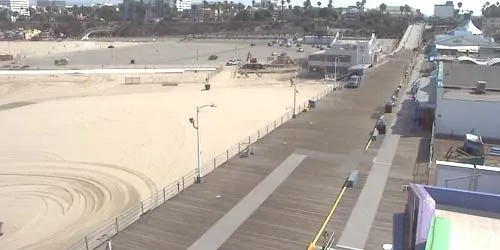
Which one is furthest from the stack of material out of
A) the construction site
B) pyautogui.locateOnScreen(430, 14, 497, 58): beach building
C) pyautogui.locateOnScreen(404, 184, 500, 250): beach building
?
pyautogui.locateOnScreen(430, 14, 497, 58): beach building

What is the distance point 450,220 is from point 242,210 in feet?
30.6

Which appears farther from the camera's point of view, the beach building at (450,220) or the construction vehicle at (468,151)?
the construction vehicle at (468,151)

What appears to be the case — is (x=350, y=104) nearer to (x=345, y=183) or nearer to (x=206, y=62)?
(x=345, y=183)

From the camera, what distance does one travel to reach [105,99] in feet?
188

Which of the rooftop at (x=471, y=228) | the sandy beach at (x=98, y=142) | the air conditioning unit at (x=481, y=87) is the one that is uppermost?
the air conditioning unit at (x=481, y=87)

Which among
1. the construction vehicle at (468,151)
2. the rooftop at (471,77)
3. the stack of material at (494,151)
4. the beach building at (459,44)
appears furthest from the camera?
the beach building at (459,44)

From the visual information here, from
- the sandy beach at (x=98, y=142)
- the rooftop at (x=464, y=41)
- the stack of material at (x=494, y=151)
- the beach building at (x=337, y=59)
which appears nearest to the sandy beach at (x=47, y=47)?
the sandy beach at (x=98, y=142)

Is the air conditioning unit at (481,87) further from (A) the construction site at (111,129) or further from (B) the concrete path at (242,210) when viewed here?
(B) the concrete path at (242,210)

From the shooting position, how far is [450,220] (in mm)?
12719

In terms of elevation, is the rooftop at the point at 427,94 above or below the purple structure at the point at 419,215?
above

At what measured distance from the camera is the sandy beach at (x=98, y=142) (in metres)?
24.8

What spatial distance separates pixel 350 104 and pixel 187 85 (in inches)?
1241

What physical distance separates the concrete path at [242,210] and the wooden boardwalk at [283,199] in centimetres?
22

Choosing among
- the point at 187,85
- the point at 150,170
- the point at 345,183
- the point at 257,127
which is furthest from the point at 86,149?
the point at 187,85
